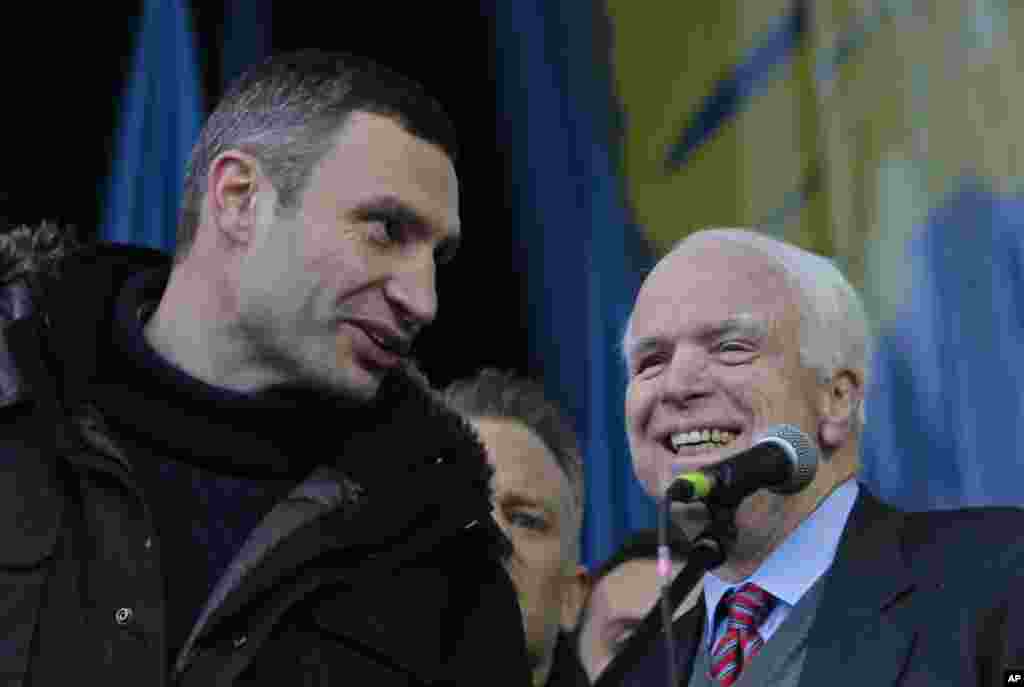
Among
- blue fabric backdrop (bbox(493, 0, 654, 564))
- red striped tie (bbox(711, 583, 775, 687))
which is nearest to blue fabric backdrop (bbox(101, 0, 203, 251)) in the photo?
blue fabric backdrop (bbox(493, 0, 654, 564))

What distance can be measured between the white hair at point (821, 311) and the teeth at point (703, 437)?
0.65ft

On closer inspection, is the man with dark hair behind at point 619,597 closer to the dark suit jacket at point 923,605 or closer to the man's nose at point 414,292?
the dark suit jacket at point 923,605

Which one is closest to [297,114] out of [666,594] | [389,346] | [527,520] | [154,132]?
[389,346]

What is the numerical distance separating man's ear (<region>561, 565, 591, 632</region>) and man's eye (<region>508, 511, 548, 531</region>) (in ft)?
0.64

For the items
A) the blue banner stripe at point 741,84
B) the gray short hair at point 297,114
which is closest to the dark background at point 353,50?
the blue banner stripe at point 741,84

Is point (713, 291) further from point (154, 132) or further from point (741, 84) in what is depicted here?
point (154, 132)

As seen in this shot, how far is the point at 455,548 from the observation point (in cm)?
225

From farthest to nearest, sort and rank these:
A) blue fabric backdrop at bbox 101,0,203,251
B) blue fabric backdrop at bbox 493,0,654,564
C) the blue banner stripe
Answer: blue fabric backdrop at bbox 101,0,203,251 < blue fabric backdrop at bbox 493,0,654,564 < the blue banner stripe

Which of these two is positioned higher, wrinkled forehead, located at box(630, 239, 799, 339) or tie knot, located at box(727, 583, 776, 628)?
wrinkled forehead, located at box(630, 239, 799, 339)

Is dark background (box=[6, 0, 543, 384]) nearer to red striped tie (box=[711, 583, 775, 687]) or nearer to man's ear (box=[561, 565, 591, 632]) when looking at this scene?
man's ear (box=[561, 565, 591, 632])

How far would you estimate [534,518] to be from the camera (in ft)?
10.8

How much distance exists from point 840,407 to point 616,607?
1.09 metres

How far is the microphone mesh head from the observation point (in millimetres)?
2221

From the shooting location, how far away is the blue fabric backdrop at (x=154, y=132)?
4.53m
